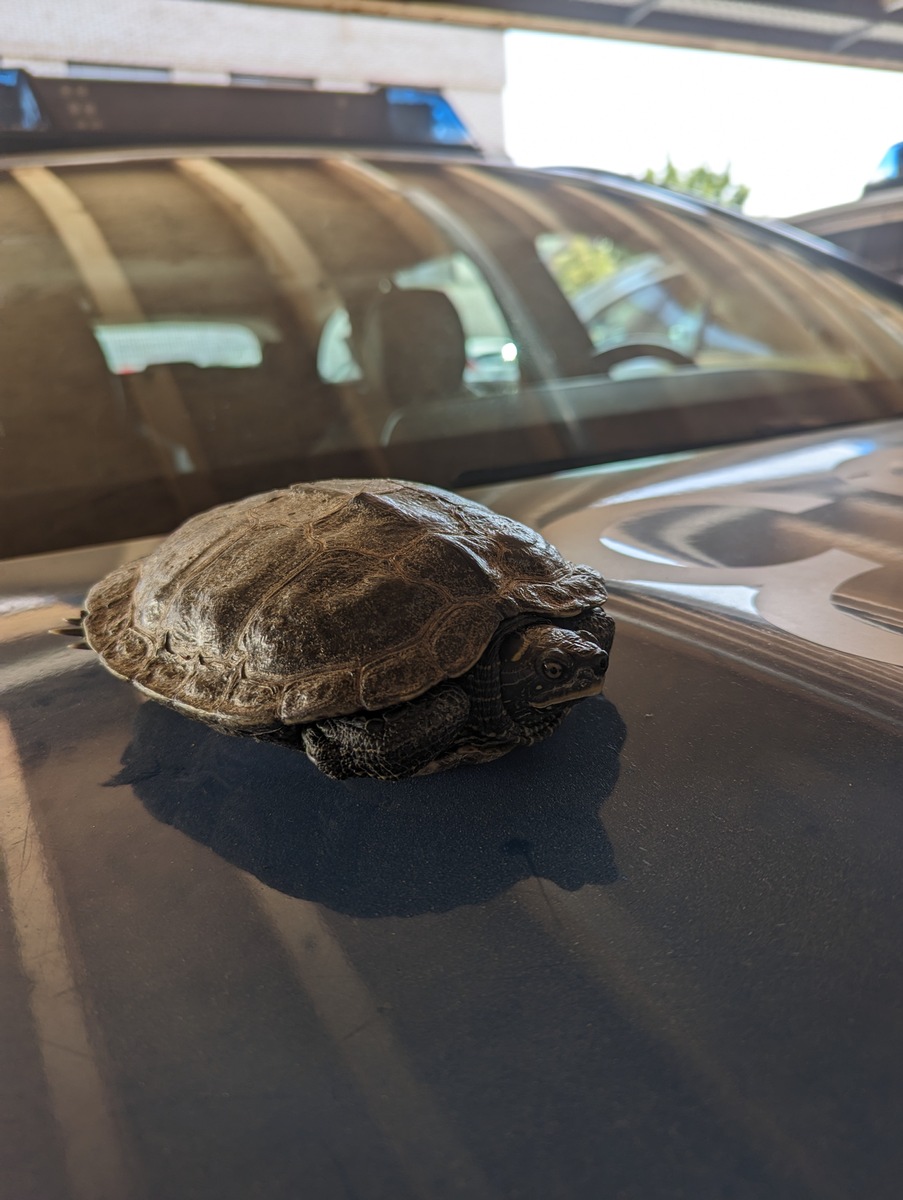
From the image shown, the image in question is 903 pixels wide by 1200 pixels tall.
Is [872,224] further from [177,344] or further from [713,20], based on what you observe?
[177,344]

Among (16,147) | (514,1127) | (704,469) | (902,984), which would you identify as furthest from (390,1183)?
(16,147)

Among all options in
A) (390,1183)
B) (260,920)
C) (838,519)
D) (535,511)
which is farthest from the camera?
(535,511)

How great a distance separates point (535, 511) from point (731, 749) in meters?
1.30

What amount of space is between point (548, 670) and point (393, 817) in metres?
0.29

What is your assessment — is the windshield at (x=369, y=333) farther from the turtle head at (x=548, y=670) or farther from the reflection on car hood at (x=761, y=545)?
the turtle head at (x=548, y=670)

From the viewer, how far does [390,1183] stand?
59 cm

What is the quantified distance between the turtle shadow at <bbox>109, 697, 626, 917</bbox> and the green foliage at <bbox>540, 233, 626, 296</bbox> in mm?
2599

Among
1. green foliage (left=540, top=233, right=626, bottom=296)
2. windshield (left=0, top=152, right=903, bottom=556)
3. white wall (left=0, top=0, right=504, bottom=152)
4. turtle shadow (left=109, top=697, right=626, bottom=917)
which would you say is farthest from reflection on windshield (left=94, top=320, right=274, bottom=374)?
turtle shadow (left=109, top=697, right=626, bottom=917)

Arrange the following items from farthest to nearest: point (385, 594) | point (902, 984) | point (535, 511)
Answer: point (535, 511), point (385, 594), point (902, 984)

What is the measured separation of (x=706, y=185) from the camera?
13.5 feet

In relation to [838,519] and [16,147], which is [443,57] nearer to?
[16,147]

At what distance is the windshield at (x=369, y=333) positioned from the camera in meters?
2.52

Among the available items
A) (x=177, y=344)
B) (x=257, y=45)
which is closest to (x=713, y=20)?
(x=257, y=45)

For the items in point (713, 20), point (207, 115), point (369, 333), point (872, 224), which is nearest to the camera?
point (369, 333)
